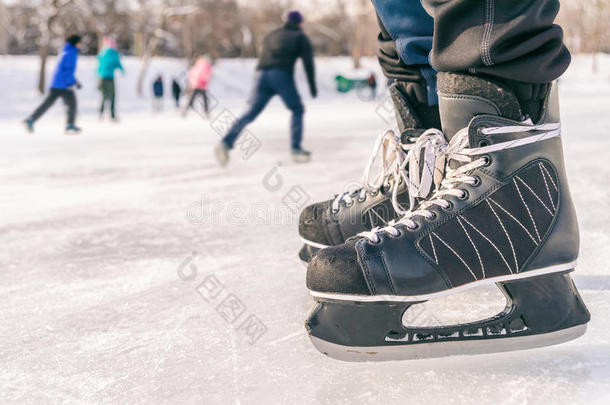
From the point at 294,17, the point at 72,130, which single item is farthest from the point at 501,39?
the point at 72,130

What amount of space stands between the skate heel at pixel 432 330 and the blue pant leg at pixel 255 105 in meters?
3.14

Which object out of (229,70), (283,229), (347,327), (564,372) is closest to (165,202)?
(283,229)

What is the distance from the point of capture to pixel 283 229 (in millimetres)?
1782

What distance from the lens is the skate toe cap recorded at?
81cm

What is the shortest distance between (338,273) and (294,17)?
157 inches

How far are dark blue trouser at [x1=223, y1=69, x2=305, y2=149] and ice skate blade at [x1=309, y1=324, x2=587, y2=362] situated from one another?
3.31m

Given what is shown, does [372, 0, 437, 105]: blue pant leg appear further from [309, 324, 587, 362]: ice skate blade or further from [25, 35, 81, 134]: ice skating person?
[25, 35, 81, 134]: ice skating person

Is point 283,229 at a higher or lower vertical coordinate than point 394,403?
lower

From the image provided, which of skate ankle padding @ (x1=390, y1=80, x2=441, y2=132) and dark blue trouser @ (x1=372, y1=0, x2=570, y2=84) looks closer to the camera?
dark blue trouser @ (x1=372, y1=0, x2=570, y2=84)

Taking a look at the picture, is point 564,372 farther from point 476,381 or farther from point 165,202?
point 165,202

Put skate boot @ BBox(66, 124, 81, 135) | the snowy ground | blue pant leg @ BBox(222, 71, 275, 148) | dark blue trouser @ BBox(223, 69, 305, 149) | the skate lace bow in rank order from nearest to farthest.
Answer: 1. the snowy ground
2. the skate lace bow
3. blue pant leg @ BBox(222, 71, 275, 148)
4. dark blue trouser @ BBox(223, 69, 305, 149)
5. skate boot @ BBox(66, 124, 81, 135)

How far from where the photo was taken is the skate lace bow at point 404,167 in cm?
93

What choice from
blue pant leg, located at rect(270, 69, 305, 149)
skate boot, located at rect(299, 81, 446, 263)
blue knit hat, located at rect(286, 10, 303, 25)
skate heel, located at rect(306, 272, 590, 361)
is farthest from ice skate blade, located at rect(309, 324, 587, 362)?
blue knit hat, located at rect(286, 10, 303, 25)

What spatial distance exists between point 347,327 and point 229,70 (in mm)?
23518
